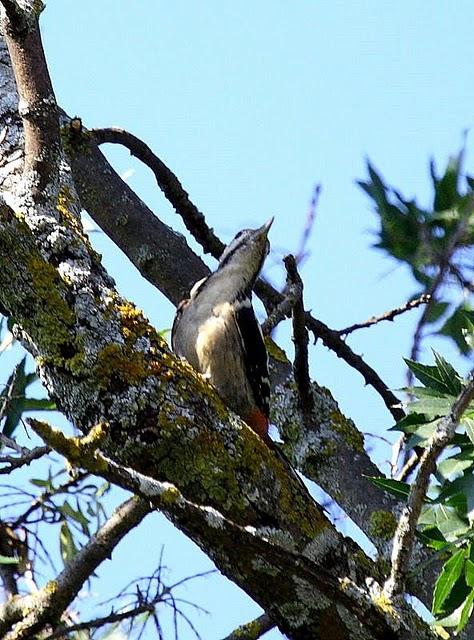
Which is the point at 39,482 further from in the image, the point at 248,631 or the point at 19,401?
the point at 248,631

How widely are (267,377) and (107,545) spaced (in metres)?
1.14

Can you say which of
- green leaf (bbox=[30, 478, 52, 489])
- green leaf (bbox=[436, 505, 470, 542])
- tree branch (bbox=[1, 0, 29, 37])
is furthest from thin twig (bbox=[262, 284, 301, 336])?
green leaf (bbox=[30, 478, 52, 489])

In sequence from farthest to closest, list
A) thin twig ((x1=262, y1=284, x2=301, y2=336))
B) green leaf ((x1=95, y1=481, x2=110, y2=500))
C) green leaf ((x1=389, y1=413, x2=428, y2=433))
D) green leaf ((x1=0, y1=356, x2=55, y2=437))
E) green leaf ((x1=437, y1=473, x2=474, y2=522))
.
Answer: green leaf ((x1=0, y1=356, x2=55, y2=437)) < green leaf ((x1=95, y1=481, x2=110, y2=500)) < thin twig ((x1=262, y1=284, x2=301, y2=336)) < green leaf ((x1=389, y1=413, x2=428, y2=433)) < green leaf ((x1=437, y1=473, x2=474, y2=522))

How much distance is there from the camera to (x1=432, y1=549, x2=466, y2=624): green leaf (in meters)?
2.28

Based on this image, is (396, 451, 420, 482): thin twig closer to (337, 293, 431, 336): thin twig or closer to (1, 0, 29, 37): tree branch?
(337, 293, 431, 336): thin twig

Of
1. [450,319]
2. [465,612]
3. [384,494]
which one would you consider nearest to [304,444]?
[384,494]

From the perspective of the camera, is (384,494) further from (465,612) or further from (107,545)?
(465,612)

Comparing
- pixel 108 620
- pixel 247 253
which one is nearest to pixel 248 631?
pixel 108 620

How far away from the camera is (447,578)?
2.29m

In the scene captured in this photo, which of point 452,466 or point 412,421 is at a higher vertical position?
point 412,421

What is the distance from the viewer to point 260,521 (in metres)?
2.18

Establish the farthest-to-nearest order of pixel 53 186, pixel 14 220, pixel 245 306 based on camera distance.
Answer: pixel 245 306
pixel 53 186
pixel 14 220

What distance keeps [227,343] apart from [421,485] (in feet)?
8.06

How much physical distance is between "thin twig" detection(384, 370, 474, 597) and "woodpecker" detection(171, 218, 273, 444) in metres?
2.05
